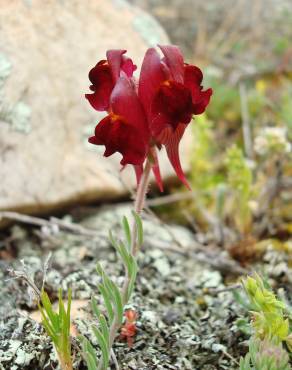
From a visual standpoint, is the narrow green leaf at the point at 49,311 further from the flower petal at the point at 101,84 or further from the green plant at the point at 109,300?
the flower petal at the point at 101,84

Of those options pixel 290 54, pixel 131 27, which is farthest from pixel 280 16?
pixel 131 27

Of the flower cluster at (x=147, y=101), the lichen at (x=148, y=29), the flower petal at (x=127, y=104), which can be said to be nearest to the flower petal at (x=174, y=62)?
the flower cluster at (x=147, y=101)

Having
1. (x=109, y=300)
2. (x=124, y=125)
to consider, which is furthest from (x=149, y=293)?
(x=124, y=125)

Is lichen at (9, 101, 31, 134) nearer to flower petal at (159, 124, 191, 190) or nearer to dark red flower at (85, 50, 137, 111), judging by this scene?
dark red flower at (85, 50, 137, 111)

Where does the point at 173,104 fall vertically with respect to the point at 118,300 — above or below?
above

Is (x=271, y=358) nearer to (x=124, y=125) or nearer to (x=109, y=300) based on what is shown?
(x=109, y=300)

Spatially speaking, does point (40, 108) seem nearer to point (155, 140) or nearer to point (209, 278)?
point (209, 278)

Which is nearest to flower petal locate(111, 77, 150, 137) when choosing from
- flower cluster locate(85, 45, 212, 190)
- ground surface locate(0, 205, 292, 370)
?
flower cluster locate(85, 45, 212, 190)
